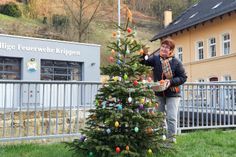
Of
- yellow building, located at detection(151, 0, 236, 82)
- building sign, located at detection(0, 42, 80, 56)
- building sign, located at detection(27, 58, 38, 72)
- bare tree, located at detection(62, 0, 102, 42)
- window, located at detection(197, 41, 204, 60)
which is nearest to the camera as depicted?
building sign, located at detection(0, 42, 80, 56)

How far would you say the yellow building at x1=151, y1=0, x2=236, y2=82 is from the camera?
1283 inches

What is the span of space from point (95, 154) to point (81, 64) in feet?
70.9

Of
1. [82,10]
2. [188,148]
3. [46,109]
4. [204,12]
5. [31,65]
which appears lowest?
[188,148]

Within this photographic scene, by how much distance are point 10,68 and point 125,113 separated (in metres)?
19.3

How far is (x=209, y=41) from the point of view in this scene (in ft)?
118

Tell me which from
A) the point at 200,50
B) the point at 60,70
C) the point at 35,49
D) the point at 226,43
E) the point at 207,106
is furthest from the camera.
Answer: the point at 200,50

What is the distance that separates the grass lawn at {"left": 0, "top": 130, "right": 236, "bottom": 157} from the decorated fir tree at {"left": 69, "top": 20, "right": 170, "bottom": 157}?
0.48 metres

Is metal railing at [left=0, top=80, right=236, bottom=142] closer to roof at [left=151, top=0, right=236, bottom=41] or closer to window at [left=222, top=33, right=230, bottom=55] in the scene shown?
roof at [left=151, top=0, right=236, bottom=41]

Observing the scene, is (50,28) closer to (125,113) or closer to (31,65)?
(31,65)

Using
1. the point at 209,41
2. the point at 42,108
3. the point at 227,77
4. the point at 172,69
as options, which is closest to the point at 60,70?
the point at 227,77

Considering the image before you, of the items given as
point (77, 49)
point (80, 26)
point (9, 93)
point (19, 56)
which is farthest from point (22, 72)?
point (80, 26)

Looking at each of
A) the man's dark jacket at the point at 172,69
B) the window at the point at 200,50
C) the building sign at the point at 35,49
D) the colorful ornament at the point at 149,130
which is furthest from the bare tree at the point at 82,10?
the colorful ornament at the point at 149,130

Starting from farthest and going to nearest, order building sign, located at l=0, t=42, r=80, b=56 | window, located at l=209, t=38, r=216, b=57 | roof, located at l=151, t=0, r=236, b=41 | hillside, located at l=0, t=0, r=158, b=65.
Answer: hillside, located at l=0, t=0, r=158, b=65 → window, located at l=209, t=38, r=216, b=57 → roof, located at l=151, t=0, r=236, b=41 → building sign, located at l=0, t=42, r=80, b=56

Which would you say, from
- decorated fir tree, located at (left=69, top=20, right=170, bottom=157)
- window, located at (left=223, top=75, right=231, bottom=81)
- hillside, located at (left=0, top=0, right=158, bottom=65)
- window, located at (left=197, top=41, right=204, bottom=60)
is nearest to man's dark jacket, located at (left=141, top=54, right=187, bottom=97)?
decorated fir tree, located at (left=69, top=20, right=170, bottom=157)
